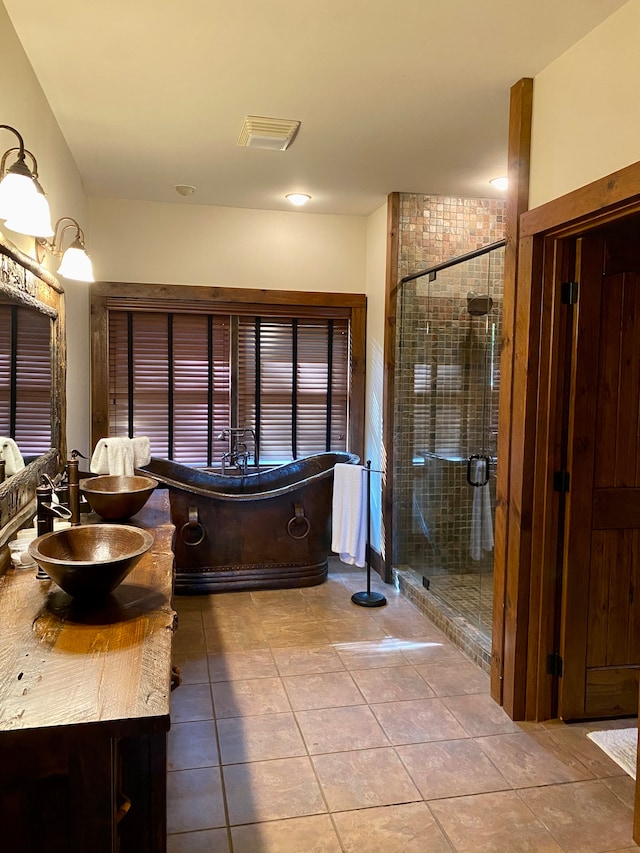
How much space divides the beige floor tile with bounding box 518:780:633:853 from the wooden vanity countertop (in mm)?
1429

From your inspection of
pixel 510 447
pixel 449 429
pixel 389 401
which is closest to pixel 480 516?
pixel 449 429

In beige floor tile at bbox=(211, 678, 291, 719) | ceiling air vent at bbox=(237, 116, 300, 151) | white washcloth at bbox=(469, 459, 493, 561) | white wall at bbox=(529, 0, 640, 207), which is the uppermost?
ceiling air vent at bbox=(237, 116, 300, 151)

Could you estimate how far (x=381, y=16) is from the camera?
2098 mm

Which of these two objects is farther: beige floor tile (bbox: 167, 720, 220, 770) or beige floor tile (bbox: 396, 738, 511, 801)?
beige floor tile (bbox: 167, 720, 220, 770)

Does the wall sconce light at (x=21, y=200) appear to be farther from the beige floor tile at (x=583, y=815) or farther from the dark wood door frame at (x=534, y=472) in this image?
the beige floor tile at (x=583, y=815)

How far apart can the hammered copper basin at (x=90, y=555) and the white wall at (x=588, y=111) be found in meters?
1.94

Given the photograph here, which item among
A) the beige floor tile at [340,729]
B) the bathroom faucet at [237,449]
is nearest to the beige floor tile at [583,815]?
the beige floor tile at [340,729]

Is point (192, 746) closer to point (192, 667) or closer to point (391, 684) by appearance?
point (192, 667)

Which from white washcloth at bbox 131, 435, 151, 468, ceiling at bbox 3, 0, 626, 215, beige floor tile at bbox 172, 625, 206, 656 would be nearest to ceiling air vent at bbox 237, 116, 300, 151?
ceiling at bbox 3, 0, 626, 215

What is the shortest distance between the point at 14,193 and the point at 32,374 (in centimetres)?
81

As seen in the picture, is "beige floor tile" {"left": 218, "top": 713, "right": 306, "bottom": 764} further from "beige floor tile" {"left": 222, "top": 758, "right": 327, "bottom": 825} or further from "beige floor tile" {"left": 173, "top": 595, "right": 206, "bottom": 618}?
"beige floor tile" {"left": 173, "top": 595, "right": 206, "bottom": 618}

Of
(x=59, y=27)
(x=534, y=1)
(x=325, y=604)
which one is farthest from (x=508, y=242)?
(x=325, y=604)

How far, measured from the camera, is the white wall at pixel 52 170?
212 centimetres

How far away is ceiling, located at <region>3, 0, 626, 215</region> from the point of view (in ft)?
6.89
